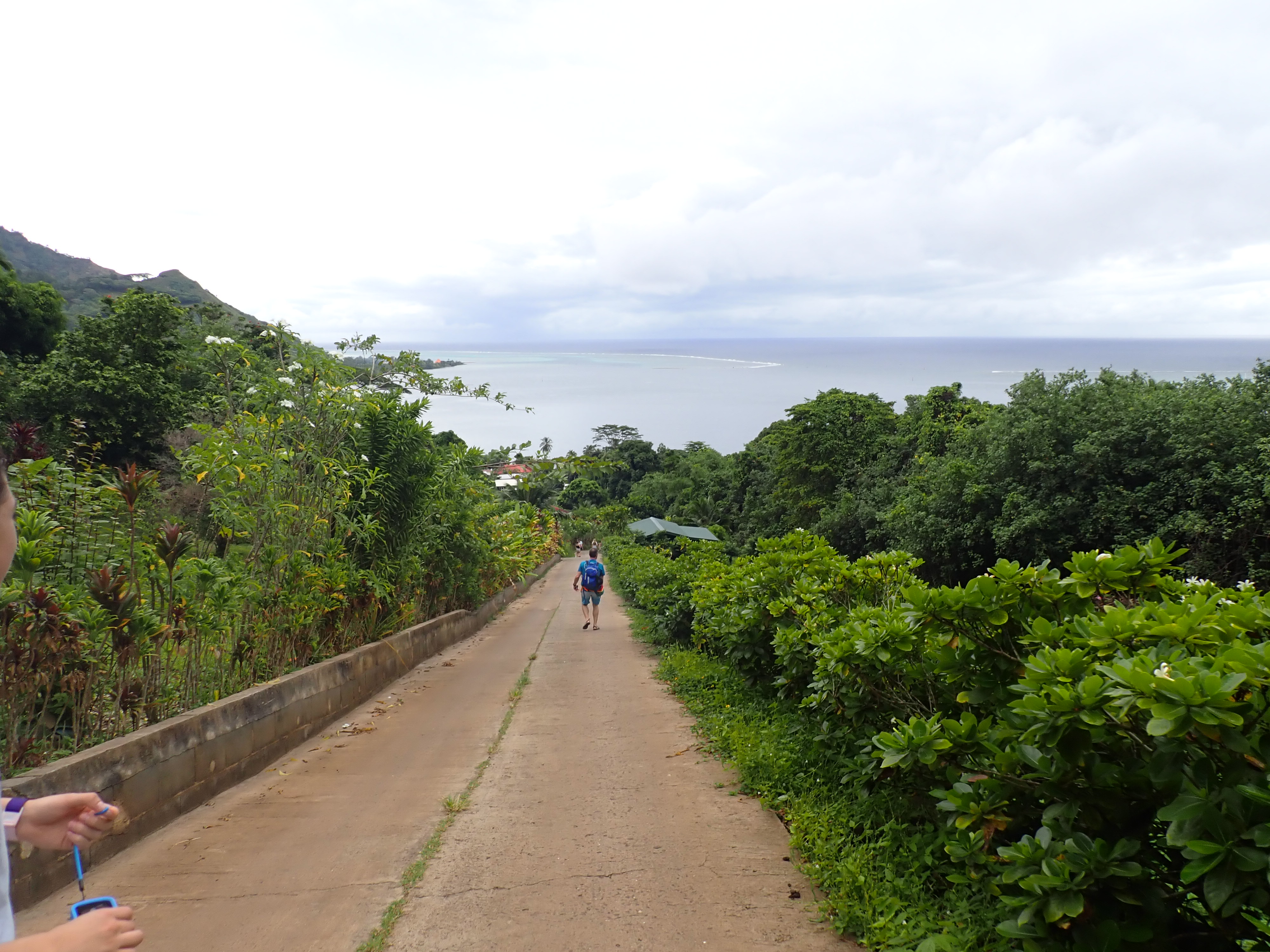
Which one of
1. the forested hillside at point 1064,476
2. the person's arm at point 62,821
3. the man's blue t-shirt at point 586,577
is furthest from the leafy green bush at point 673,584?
the person's arm at point 62,821

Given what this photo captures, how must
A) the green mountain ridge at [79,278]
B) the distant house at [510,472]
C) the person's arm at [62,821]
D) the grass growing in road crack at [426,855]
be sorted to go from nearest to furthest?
the person's arm at [62,821] → the grass growing in road crack at [426,855] → the distant house at [510,472] → the green mountain ridge at [79,278]

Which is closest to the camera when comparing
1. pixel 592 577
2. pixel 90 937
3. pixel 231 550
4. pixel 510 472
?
pixel 90 937

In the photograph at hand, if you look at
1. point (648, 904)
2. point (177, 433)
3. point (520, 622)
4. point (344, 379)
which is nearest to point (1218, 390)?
point (520, 622)

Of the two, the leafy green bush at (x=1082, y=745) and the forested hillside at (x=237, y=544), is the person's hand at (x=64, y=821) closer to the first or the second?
the leafy green bush at (x=1082, y=745)

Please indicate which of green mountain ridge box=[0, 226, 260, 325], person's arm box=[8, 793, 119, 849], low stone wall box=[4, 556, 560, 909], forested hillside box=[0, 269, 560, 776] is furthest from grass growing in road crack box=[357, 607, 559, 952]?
green mountain ridge box=[0, 226, 260, 325]

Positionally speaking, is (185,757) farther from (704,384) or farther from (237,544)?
(704,384)

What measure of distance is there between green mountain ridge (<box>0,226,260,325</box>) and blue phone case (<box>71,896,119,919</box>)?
59866 millimetres

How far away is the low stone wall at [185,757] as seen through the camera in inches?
137

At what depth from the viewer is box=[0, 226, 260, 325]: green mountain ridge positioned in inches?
2432

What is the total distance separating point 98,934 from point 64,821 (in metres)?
0.37

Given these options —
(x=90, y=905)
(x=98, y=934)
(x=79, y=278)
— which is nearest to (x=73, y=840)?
(x=90, y=905)

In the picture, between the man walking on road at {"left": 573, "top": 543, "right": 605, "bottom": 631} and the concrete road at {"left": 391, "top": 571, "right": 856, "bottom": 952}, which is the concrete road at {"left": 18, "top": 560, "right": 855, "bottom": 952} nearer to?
the concrete road at {"left": 391, "top": 571, "right": 856, "bottom": 952}

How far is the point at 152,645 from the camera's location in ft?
15.4

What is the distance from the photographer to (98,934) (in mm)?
1265
